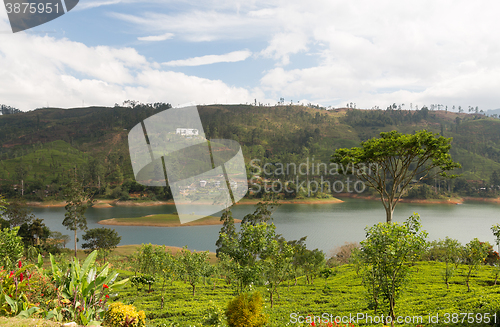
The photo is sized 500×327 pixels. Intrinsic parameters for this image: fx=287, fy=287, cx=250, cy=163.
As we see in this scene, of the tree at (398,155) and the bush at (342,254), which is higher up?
the tree at (398,155)

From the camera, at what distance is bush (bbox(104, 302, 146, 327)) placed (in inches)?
177

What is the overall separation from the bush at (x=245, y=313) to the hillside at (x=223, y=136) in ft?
236

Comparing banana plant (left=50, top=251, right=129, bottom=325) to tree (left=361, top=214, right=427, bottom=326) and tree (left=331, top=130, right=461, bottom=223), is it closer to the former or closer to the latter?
tree (left=361, top=214, right=427, bottom=326)

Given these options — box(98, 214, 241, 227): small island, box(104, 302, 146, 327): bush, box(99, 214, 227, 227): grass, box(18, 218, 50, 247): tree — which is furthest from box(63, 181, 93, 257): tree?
box(104, 302, 146, 327): bush

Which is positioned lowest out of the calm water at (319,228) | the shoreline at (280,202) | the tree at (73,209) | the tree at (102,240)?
the shoreline at (280,202)

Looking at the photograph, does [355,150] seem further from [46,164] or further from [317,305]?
[46,164]

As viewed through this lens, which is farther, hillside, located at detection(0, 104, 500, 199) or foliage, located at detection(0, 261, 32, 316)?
hillside, located at detection(0, 104, 500, 199)

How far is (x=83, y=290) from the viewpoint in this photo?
439 cm

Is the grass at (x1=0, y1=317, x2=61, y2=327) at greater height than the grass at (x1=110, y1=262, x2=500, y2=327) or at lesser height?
greater

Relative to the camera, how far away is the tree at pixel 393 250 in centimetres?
600

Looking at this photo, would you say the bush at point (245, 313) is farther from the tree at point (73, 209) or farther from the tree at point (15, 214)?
the tree at point (15, 214)

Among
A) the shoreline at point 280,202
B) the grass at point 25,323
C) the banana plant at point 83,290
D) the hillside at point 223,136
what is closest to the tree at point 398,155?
the banana plant at point 83,290

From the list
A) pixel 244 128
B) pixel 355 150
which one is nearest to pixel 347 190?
pixel 244 128

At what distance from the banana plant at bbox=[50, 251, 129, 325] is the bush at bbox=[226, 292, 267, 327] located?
2.41 m
